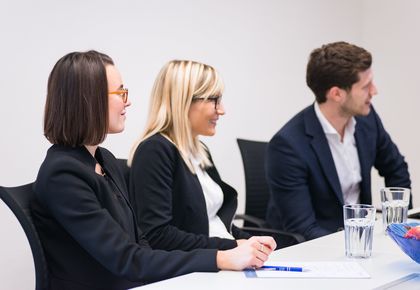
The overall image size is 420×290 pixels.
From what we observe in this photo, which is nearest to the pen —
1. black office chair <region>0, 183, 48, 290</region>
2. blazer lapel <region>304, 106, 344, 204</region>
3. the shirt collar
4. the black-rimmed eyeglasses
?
black office chair <region>0, 183, 48, 290</region>

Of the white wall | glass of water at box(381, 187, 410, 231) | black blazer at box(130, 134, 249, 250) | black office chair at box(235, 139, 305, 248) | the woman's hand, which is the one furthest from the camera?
the white wall

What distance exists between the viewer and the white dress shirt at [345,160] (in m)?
2.72

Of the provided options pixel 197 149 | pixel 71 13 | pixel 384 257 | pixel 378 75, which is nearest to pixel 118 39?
pixel 71 13

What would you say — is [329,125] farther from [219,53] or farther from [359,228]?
[359,228]

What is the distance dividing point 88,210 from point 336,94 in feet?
5.35

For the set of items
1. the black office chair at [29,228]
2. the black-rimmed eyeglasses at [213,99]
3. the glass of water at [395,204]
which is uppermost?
the black-rimmed eyeglasses at [213,99]

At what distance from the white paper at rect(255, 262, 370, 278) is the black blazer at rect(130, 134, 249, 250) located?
643 millimetres

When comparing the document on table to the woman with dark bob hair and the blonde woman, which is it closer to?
the woman with dark bob hair

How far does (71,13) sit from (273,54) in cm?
149

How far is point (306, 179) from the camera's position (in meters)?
2.64

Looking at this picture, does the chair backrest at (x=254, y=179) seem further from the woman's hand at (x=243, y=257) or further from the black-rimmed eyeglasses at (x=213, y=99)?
the woman's hand at (x=243, y=257)

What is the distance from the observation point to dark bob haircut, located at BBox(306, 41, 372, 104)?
2.78 m

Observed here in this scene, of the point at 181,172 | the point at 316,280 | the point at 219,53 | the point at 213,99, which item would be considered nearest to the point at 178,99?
the point at 213,99

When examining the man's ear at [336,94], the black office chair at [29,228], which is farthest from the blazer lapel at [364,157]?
the black office chair at [29,228]
